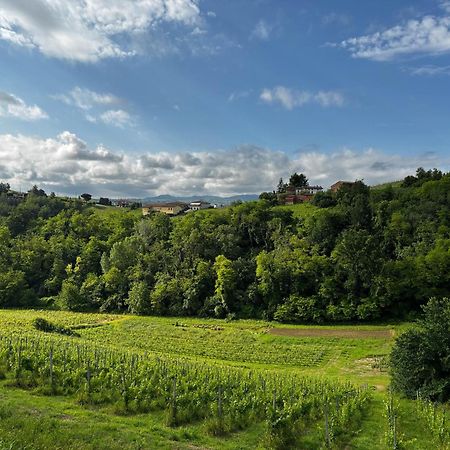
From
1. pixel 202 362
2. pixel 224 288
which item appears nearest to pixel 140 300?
pixel 224 288

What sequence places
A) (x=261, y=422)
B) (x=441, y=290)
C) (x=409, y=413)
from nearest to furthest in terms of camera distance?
(x=261, y=422) → (x=409, y=413) → (x=441, y=290)

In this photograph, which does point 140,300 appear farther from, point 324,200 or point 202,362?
point 324,200

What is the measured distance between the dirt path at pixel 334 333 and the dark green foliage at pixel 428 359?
22.2 metres

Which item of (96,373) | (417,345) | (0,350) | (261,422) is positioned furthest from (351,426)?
(0,350)

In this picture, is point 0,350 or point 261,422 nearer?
point 261,422

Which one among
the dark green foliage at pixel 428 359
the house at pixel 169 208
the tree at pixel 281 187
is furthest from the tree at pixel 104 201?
→ the dark green foliage at pixel 428 359

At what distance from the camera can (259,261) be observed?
62.2 meters

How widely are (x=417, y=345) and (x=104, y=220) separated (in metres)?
87.3

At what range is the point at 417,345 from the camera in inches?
902

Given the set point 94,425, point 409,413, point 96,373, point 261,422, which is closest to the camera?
point 94,425

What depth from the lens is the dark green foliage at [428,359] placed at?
21578 millimetres

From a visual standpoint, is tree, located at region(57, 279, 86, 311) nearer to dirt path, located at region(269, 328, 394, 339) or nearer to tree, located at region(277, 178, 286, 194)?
dirt path, located at region(269, 328, 394, 339)

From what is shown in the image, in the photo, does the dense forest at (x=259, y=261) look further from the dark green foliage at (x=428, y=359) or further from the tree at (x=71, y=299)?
the dark green foliage at (x=428, y=359)

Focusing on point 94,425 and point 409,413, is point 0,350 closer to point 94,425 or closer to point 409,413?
point 94,425
